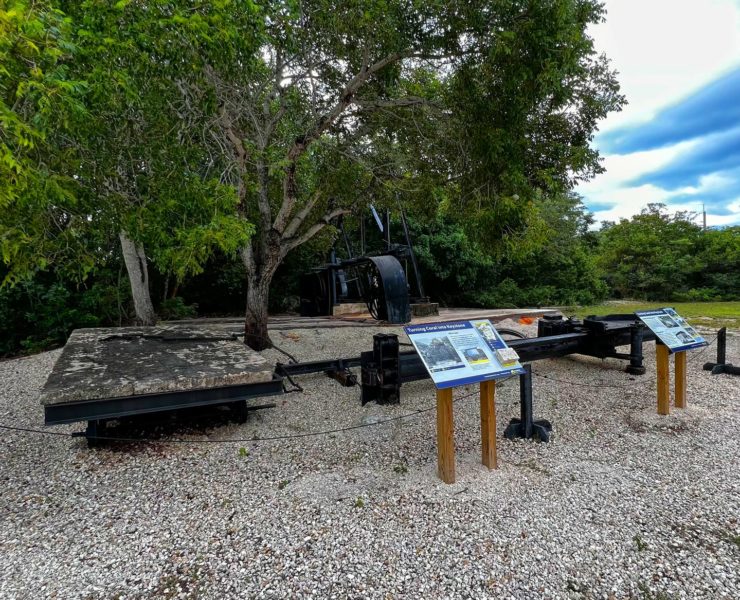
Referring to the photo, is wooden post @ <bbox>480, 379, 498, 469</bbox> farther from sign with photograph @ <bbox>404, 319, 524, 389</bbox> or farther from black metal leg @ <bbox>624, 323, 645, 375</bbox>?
black metal leg @ <bbox>624, 323, 645, 375</bbox>

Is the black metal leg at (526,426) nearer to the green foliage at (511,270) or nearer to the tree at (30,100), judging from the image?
the tree at (30,100)

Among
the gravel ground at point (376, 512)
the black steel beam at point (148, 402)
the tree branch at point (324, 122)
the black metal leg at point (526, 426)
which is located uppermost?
the tree branch at point (324, 122)

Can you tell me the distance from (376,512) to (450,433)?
0.66 meters

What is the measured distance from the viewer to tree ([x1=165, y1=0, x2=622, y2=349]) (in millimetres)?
4051

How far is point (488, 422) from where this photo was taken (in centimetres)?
284

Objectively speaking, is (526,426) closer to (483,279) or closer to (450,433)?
(450,433)

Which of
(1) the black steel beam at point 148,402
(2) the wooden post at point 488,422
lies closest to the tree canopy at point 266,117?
(1) the black steel beam at point 148,402

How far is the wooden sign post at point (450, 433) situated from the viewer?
2602mm

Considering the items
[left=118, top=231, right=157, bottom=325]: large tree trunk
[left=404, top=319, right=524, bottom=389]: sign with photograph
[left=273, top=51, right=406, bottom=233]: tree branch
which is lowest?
[left=404, top=319, right=524, bottom=389]: sign with photograph

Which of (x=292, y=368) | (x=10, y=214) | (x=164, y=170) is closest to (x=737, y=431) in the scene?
(x=292, y=368)

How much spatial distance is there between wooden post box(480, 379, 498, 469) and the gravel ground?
13 centimetres

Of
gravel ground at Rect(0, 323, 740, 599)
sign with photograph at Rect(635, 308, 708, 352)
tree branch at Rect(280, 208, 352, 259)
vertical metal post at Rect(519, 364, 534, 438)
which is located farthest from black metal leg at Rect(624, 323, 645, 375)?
tree branch at Rect(280, 208, 352, 259)

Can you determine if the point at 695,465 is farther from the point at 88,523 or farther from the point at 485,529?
the point at 88,523

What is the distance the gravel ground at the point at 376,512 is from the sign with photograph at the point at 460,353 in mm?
734
